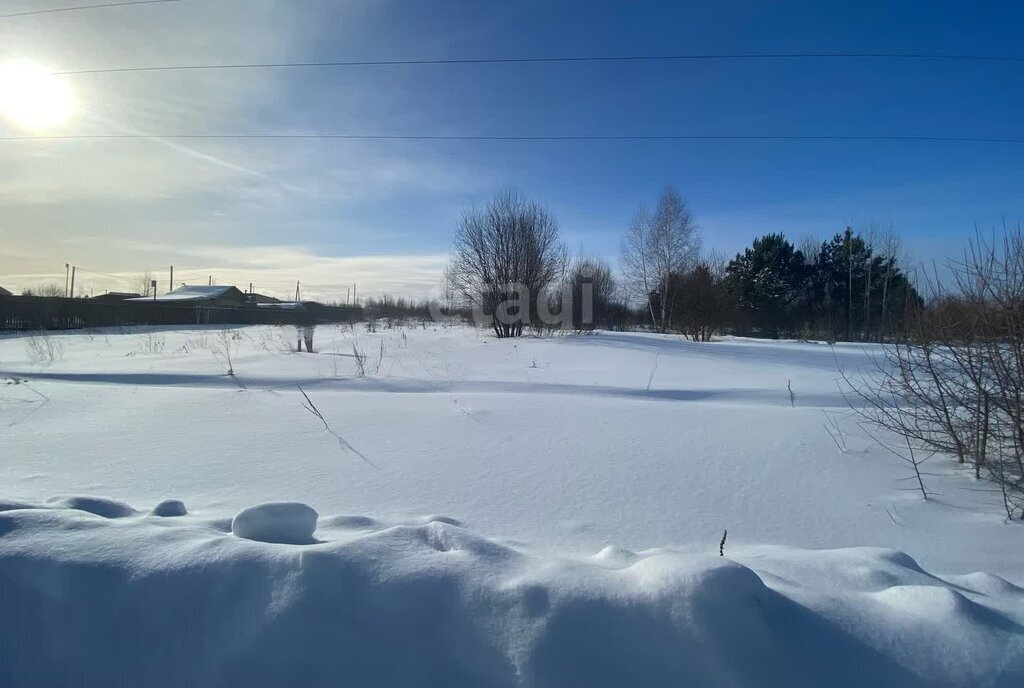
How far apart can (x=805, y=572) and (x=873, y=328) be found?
1199 inches

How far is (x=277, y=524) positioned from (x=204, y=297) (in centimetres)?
4457

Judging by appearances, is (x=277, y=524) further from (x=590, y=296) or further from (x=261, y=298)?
(x=261, y=298)

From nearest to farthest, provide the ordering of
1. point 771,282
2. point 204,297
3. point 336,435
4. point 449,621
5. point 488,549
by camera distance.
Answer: point 449,621, point 488,549, point 336,435, point 771,282, point 204,297

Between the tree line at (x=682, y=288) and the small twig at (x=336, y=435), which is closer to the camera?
the small twig at (x=336, y=435)

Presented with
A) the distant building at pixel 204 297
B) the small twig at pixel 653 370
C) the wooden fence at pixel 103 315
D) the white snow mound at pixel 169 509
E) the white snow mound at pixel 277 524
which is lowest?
the white snow mound at pixel 169 509

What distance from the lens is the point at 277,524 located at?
7.10 feet

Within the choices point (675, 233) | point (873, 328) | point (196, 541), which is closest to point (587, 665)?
point (196, 541)

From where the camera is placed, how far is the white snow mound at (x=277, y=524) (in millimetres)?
2135

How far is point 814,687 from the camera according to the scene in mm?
1448

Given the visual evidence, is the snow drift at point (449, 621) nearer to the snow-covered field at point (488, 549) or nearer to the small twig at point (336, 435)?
the snow-covered field at point (488, 549)

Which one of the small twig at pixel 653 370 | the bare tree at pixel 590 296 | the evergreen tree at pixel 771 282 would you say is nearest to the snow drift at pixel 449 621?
the small twig at pixel 653 370

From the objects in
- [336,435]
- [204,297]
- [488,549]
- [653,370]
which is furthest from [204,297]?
[488,549]

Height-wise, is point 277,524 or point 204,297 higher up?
point 204,297

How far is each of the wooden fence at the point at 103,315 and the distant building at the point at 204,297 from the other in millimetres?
7547
